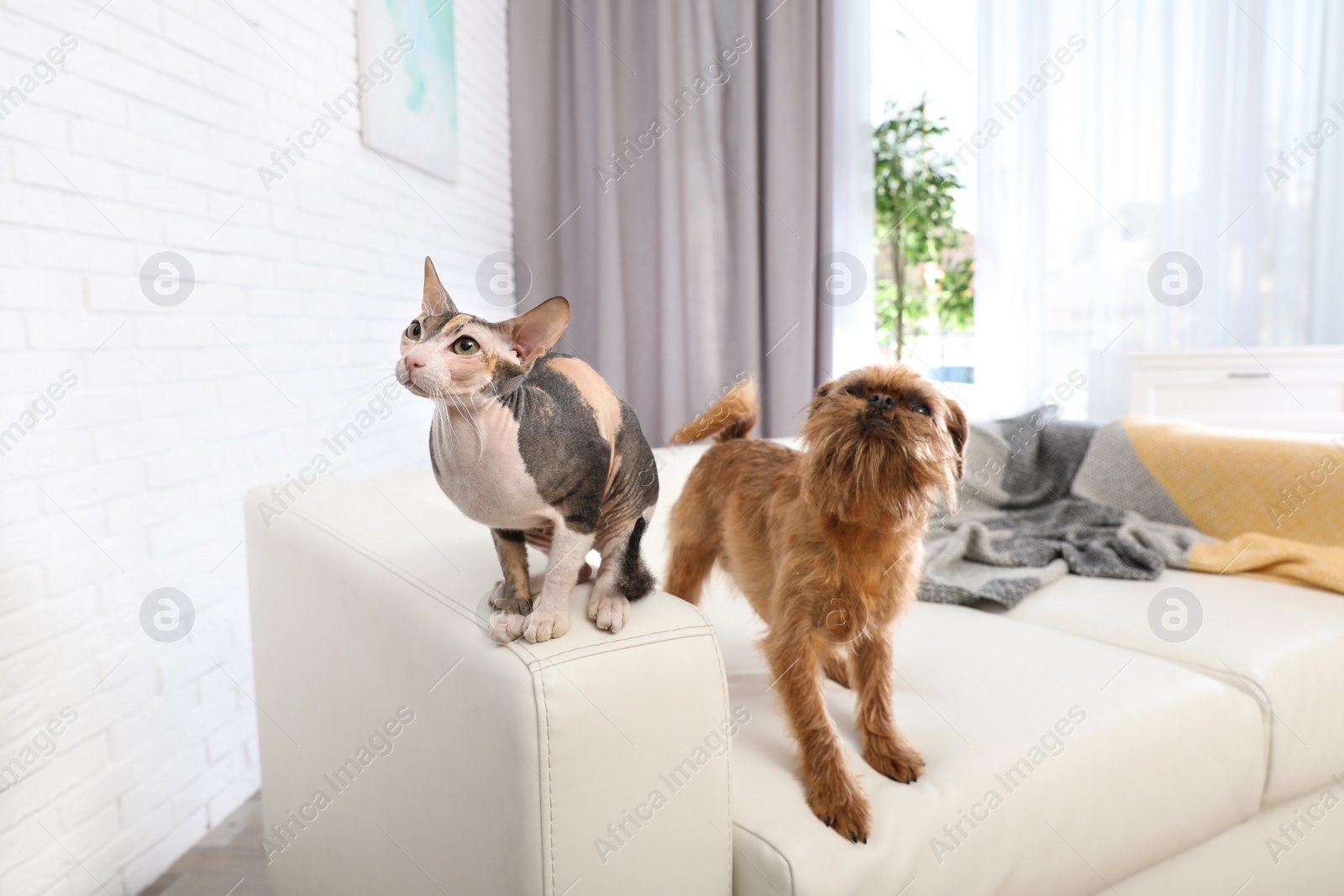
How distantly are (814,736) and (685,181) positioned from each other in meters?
2.64

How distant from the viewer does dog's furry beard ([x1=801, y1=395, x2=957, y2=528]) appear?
92 centimetres

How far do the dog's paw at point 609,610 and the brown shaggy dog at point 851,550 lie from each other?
0.86 ft

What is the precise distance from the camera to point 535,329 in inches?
30.7

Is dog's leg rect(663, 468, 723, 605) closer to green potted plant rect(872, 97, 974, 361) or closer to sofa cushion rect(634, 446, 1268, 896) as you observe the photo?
sofa cushion rect(634, 446, 1268, 896)

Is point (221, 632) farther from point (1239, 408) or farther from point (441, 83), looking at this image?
point (1239, 408)

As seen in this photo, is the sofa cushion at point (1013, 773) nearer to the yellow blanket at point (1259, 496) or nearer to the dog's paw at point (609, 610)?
the dog's paw at point (609, 610)

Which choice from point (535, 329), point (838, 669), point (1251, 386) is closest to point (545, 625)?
point (535, 329)

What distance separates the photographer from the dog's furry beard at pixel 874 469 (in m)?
0.92

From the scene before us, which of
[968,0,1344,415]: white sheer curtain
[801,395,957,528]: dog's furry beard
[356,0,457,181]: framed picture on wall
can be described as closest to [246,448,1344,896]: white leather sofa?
[801,395,957,528]: dog's furry beard

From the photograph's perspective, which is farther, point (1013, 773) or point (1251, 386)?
point (1251, 386)

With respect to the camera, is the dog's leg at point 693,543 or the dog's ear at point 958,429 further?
the dog's leg at point 693,543

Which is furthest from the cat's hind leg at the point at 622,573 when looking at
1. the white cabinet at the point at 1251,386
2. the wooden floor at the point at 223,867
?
the white cabinet at the point at 1251,386

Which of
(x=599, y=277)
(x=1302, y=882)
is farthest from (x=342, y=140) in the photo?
(x=1302, y=882)

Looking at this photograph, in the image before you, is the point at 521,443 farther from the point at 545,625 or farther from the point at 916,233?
the point at 916,233
